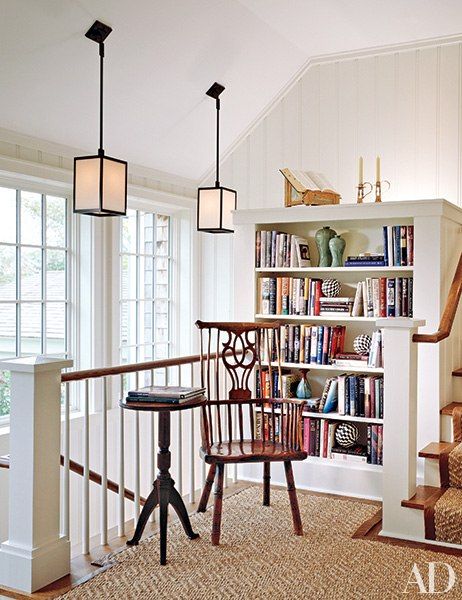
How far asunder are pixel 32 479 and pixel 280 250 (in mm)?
2286

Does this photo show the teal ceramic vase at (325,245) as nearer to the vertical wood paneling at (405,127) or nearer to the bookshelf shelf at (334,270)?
the bookshelf shelf at (334,270)

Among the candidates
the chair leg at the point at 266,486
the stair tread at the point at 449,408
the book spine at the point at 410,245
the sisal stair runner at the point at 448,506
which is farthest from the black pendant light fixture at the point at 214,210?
the sisal stair runner at the point at 448,506

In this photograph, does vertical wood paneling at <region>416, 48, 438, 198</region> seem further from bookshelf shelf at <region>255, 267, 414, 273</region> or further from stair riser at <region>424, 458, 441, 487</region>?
stair riser at <region>424, 458, 441, 487</region>

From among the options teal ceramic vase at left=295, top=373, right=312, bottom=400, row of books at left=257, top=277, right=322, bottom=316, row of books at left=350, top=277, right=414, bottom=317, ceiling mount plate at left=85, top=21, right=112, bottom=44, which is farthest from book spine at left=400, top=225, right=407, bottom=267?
ceiling mount plate at left=85, top=21, right=112, bottom=44

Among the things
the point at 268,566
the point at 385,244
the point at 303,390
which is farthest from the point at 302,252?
the point at 268,566

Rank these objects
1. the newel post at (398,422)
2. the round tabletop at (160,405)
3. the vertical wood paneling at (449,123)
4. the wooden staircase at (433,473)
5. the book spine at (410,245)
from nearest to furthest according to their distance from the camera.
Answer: the round tabletop at (160,405) < the wooden staircase at (433,473) < the newel post at (398,422) < the book spine at (410,245) < the vertical wood paneling at (449,123)

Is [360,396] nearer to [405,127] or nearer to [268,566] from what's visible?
[268,566]

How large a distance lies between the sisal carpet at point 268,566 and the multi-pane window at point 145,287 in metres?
1.99

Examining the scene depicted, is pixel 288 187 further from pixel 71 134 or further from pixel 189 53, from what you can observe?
pixel 71 134

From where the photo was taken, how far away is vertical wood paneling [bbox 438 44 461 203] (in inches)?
195

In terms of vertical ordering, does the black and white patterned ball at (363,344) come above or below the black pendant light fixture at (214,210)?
below

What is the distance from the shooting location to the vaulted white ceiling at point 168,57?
386 centimetres

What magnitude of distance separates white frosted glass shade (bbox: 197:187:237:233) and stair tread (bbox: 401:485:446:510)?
2.06 meters

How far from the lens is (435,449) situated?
3.82 meters
